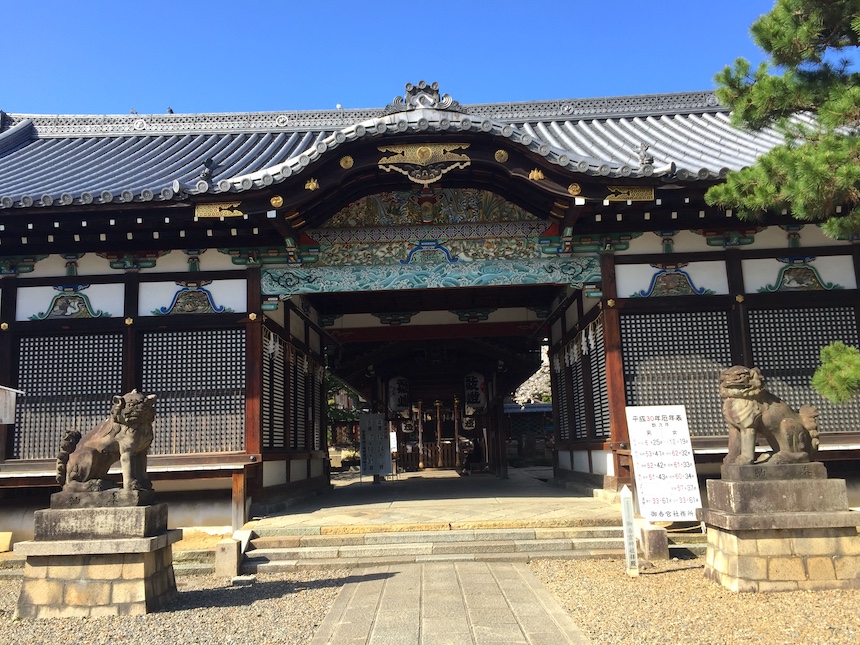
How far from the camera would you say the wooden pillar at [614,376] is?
30.7ft

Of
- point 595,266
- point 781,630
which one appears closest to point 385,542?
point 781,630

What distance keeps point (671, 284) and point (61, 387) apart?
9060 mm

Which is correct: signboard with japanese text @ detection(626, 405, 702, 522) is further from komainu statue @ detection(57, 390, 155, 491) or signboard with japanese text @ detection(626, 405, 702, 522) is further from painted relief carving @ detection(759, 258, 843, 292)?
komainu statue @ detection(57, 390, 155, 491)

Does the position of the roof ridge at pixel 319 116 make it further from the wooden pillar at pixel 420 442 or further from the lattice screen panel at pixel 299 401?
the wooden pillar at pixel 420 442

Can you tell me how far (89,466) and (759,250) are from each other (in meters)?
9.15

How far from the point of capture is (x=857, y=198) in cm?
552

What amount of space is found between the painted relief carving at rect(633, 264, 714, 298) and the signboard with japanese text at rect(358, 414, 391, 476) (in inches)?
402

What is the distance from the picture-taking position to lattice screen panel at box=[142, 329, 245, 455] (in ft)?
31.1

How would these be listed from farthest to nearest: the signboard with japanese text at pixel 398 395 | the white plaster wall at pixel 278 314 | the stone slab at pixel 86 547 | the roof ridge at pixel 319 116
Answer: the signboard with japanese text at pixel 398 395, the roof ridge at pixel 319 116, the white plaster wall at pixel 278 314, the stone slab at pixel 86 547

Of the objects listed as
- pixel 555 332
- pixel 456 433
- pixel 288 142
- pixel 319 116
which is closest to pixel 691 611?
pixel 555 332

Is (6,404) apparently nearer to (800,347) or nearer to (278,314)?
(278,314)

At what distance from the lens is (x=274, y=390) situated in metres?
10.7

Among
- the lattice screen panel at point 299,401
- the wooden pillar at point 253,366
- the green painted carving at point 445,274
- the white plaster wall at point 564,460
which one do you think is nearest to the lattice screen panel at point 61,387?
the wooden pillar at point 253,366

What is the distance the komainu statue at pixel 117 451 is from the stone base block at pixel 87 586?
2.05 ft
